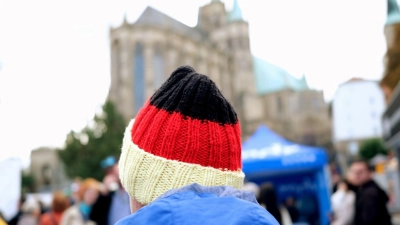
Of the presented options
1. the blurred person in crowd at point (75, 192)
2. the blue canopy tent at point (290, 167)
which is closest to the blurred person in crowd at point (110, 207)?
the blurred person in crowd at point (75, 192)

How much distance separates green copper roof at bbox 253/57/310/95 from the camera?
5694cm

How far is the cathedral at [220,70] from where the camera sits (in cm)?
3816

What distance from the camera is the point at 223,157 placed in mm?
1090

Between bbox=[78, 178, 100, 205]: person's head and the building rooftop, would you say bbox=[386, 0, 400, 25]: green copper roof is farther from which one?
bbox=[78, 178, 100, 205]: person's head

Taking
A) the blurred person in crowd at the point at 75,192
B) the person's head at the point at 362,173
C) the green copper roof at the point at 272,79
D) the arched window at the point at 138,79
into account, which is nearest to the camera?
the person's head at the point at 362,173

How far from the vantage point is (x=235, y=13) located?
54.3m

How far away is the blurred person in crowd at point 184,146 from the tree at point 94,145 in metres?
30.5

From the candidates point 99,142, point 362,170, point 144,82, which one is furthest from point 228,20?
point 362,170

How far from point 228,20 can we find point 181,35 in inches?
506

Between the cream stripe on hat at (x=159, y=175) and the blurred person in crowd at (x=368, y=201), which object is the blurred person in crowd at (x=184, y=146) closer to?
the cream stripe on hat at (x=159, y=175)

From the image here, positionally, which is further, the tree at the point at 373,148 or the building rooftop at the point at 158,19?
the building rooftop at the point at 158,19

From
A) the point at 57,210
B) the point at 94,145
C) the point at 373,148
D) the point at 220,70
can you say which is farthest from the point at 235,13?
the point at 57,210

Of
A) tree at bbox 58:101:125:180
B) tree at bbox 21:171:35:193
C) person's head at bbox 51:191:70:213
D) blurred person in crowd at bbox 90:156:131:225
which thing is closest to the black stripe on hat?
blurred person in crowd at bbox 90:156:131:225

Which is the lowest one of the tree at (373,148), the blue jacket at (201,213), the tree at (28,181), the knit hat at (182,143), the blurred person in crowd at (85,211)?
the tree at (28,181)
